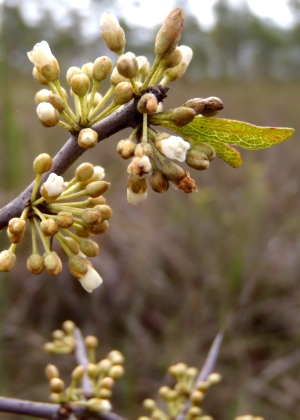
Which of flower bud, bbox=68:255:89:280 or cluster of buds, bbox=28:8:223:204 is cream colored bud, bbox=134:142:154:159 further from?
flower bud, bbox=68:255:89:280

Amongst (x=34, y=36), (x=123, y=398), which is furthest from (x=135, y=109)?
(x=34, y=36)

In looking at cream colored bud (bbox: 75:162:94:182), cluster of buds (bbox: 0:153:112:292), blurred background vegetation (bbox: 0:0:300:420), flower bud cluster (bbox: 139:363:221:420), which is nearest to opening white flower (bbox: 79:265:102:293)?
cluster of buds (bbox: 0:153:112:292)

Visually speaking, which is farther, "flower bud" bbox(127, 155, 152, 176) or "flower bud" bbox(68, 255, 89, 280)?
"flower bud" bbox(68, 255, 89, 280)

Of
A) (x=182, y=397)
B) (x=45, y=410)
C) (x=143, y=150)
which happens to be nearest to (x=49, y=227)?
(x=143, y=150)

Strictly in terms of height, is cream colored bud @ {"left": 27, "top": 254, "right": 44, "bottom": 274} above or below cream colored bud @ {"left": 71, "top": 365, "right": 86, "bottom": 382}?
above

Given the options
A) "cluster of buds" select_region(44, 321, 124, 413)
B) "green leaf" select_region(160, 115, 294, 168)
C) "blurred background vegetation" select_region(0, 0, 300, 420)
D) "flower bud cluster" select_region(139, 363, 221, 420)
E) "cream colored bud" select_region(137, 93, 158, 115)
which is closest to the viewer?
"cream colored bud" select_region(137, 93, 158, 115)

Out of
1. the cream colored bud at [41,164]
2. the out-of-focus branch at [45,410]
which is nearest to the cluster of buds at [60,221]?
the cream colored bud at [41,164]

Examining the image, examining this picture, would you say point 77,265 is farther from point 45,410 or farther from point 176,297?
point 176,297

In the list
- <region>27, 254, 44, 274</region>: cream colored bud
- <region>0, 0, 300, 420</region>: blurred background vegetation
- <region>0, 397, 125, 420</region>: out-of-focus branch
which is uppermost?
<region>0, 0, 300, 420</region>: blurred background vegetation
